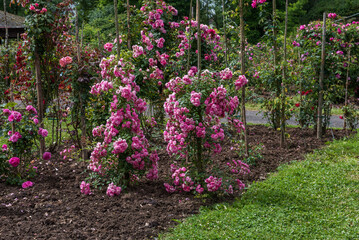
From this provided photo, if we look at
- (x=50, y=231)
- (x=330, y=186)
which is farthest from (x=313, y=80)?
(x=50, y=231)

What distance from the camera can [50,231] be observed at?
3.16 meters

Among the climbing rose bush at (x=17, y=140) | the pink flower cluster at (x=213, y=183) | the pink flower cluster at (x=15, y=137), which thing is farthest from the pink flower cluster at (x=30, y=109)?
the pink flower cluster at (x=213, y=183)

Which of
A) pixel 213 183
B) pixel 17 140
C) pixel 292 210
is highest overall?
pixel 17 140

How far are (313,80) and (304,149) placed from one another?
1433 millimetres

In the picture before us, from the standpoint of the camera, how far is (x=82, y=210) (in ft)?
11.9

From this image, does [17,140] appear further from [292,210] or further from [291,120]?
[291,120]

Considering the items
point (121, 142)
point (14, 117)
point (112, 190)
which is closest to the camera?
point (121, 142)

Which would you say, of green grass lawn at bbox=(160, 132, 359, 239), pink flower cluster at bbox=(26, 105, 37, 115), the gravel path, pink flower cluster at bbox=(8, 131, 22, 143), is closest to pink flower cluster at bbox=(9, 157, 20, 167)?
pink flower cluster at bbox=(8, 131, 22, 143)

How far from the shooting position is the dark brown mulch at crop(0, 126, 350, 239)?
316 cm

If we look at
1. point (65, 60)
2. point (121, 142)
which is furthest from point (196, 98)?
point (65, 60)

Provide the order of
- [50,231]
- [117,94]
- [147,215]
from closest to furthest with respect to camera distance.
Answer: [50,231], [147,215], [117,94]

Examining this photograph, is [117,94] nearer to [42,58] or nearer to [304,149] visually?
[42,58]

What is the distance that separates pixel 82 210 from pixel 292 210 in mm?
2101

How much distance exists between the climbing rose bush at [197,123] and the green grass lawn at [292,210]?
1.22ft
